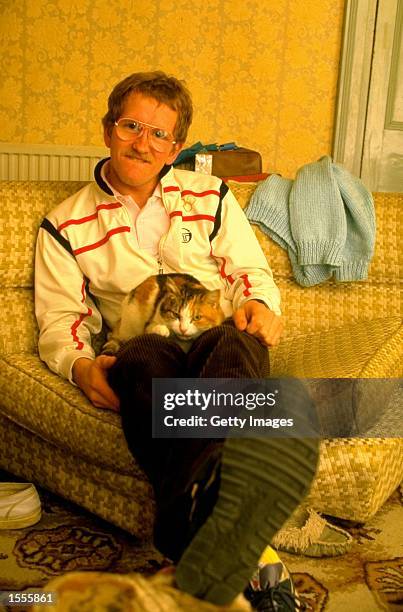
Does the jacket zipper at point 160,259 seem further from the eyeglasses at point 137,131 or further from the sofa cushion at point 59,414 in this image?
the sofa cushion at point 59,414

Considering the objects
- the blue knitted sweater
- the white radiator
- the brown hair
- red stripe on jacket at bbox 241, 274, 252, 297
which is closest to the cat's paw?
red stripe on jacket at bbox 241, 274, 252, 297

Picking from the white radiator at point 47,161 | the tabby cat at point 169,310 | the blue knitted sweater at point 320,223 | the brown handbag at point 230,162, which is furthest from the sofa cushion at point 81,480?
the white radiator at point 47,161

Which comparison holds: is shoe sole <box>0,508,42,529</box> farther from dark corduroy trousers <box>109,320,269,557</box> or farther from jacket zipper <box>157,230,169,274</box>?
jacket zipper <box>157,230,169,274</box>

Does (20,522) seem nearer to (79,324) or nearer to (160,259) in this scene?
(79,324)

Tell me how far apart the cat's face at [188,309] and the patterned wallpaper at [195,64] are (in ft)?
6.54

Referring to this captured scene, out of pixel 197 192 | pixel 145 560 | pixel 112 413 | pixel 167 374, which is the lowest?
pixel 145 560

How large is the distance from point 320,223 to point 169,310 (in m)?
0.66

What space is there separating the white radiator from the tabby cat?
6.18 ft

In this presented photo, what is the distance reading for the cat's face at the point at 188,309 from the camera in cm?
147

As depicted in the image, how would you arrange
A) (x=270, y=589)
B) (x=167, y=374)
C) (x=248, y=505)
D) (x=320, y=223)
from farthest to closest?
(x=320, y=223), (x=167, y=374), (x=270, y=589), (x=248, y=505)

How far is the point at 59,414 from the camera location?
1477mm

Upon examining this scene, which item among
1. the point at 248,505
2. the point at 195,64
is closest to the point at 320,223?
the point at 248,505

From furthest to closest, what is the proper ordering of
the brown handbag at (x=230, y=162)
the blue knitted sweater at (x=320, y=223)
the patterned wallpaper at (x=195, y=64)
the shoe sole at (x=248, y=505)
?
the patterned wallpaper at (x=195, y=64) < the brown handbag at (x=230, y=162) < the blue knitted sweater at (x=320, y=223) < the shoe sole at (x=248, y=505)

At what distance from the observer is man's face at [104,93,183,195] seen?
5.32 ft
